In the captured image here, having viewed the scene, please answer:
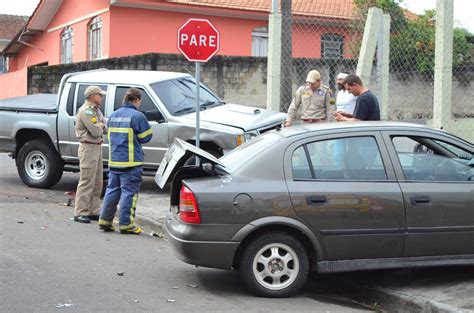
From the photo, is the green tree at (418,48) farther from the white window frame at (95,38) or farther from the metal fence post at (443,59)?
the white window frame at (95,38)

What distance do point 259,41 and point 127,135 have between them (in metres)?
18.7

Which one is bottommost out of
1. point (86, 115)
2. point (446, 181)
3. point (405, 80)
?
point (446, 181)

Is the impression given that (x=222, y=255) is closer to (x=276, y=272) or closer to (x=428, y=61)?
(x=276, y=272)

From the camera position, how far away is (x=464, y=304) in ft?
19.6

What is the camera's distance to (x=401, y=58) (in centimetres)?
1248

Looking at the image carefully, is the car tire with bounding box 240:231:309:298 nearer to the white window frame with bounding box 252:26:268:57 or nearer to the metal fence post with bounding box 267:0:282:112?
the metal fence post with bounding box 267:0:282:112

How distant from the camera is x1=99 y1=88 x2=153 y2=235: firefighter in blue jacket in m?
8.99

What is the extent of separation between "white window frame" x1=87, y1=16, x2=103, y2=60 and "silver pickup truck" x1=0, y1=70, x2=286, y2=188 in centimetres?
1281

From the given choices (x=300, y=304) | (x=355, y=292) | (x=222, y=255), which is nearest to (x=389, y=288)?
(x=355, y=292)

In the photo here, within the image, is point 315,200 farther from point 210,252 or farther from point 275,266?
point 210,252

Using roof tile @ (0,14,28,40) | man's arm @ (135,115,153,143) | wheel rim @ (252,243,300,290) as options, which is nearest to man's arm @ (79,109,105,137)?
man's arm @ (135,115,153,143)

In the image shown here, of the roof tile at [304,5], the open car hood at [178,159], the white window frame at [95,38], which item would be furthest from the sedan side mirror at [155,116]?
the white window frame at [95,38]

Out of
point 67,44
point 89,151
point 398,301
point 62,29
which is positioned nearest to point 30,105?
point 89,151

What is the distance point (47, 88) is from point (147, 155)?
30.0 feet
